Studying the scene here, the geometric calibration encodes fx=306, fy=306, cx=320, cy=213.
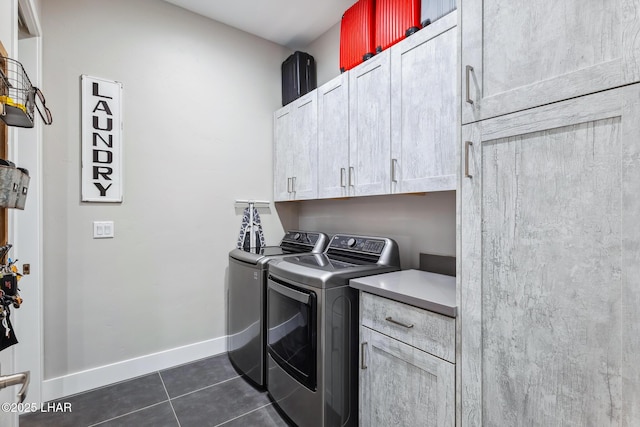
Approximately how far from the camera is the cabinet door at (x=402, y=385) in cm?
118

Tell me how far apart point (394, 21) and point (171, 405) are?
2.71 m

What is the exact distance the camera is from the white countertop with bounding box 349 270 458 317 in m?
1.20

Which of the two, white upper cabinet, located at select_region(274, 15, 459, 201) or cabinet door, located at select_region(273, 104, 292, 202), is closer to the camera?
white upper cabinet, located at select_region(274, 15, 459, 201)

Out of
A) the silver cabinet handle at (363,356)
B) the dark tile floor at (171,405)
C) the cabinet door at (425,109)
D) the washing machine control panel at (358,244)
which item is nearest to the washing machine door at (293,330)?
the silver cabinet handle at (363,356)

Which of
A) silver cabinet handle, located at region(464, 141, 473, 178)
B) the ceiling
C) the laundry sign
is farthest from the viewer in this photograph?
the ceiling

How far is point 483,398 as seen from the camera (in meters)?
1.06

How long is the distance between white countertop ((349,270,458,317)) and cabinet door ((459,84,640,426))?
0.35 ft

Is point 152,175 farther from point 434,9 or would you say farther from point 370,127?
point 434,9

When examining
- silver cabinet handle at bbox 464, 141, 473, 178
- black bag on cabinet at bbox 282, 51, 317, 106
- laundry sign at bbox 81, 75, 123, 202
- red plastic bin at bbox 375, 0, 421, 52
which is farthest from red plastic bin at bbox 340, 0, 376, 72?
laundry sign at bbox 81, 75, 123, 202

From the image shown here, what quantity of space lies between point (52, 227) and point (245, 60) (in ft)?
6.59

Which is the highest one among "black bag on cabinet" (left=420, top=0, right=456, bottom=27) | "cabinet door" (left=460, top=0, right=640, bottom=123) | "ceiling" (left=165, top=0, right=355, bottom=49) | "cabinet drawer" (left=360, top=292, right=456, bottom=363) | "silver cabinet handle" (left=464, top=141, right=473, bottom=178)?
"ceiling" (left=165, top=0, right=355, bottom=49)

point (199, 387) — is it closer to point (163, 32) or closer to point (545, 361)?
point (545, 361)

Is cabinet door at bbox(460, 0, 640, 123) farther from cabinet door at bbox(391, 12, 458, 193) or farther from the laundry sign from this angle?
the laundry sign

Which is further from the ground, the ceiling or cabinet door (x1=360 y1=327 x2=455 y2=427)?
the ceiling
